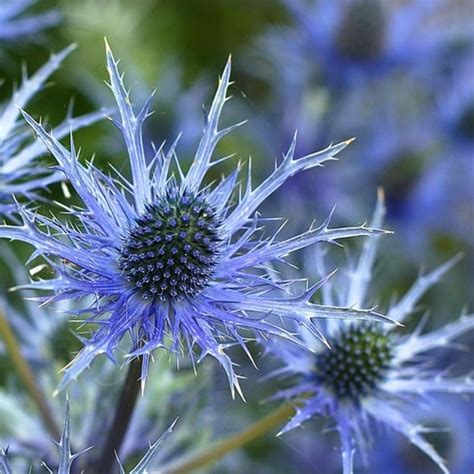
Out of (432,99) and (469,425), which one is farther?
(432,99)

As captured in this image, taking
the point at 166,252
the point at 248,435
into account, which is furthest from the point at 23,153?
the point at 248,435

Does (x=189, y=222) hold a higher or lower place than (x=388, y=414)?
higher

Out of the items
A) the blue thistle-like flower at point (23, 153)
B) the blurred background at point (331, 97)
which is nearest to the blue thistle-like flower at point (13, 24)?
the blurred background at point (331, 97)

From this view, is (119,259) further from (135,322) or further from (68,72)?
(68,72)

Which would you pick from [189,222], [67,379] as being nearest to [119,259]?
[189,222]

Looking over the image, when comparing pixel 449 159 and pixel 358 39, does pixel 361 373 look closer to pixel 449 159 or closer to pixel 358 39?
pixel 358 39

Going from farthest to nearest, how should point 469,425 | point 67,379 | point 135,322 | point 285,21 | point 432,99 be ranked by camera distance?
point 285,21, point 432,99, point 469,425, point 135,322, point 67,379

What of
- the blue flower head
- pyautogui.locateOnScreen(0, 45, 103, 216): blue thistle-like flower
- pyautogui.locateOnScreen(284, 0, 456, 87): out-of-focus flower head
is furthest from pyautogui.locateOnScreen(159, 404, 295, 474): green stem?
pyautogui.locateOnScreen(284, 0, 456, 87): out-of-focus flower head
